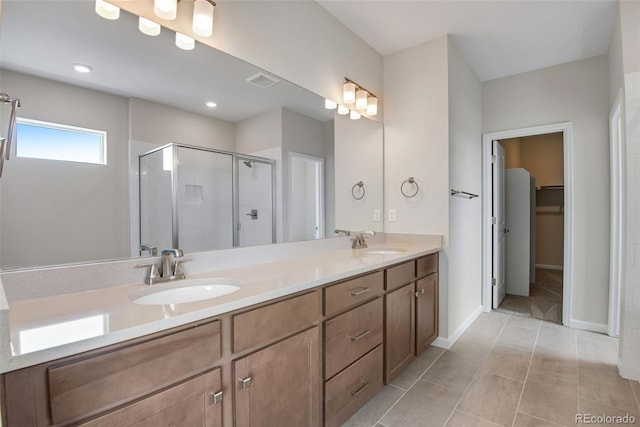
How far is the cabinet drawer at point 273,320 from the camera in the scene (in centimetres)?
103

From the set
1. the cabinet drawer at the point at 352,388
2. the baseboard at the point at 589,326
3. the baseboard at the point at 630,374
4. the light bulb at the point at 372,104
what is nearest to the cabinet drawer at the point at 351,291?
the cabinet drawer at the point at 352,388

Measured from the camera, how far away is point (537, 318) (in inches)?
123

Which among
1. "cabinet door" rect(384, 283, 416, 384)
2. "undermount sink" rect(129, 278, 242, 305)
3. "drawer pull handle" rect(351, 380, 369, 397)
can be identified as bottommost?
"drawer pull handle" rect(351, 380, 369, 397)

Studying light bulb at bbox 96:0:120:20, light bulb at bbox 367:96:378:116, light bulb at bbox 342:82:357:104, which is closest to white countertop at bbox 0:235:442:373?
light bulb at bbox 96:0:120:20

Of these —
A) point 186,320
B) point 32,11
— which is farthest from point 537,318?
point 32,11

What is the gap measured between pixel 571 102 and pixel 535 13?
115 centimetres

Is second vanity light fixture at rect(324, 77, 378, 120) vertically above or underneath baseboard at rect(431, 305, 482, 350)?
above

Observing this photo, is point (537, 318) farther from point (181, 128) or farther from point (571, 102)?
point (181, 128)

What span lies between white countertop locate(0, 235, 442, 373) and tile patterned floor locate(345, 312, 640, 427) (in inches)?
36.8

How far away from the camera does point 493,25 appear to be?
244 centimetres

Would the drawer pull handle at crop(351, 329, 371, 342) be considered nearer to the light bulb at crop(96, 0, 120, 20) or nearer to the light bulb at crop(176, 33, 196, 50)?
the light bulb at crop(176, 33, 196, 50)

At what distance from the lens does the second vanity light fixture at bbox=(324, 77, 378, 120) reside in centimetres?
240

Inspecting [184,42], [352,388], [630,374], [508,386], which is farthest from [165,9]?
[630,374]

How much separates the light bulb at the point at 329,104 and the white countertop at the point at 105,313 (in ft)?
4.31
